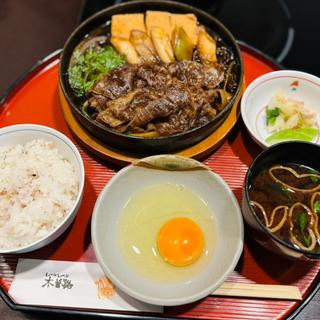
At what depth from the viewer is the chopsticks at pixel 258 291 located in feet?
6.75

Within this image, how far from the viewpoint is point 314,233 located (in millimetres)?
2070

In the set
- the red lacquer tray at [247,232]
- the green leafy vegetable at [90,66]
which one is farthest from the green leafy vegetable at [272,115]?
the green leafy vegetable at [90,66]

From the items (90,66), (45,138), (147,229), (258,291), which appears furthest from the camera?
(90,66)

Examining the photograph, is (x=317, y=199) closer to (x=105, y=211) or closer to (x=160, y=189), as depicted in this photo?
(x=160, y=189)

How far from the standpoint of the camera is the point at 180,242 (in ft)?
6.97

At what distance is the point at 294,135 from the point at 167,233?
3.58 feet

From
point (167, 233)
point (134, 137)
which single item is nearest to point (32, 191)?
point (134, 137)

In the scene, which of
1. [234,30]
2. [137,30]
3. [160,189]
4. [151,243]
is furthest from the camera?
[234,30]

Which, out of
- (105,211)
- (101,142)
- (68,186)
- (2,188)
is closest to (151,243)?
(105,211)

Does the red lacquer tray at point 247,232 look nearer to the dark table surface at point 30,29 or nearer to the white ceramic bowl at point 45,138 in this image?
the white ceramic bowl at point 45,138

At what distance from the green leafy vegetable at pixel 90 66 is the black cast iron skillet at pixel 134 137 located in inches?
2.1

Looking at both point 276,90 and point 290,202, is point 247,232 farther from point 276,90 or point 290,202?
point 276,90

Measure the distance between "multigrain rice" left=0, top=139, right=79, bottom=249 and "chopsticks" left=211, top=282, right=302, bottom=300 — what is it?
0.96m

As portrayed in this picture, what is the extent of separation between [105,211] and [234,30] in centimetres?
282
